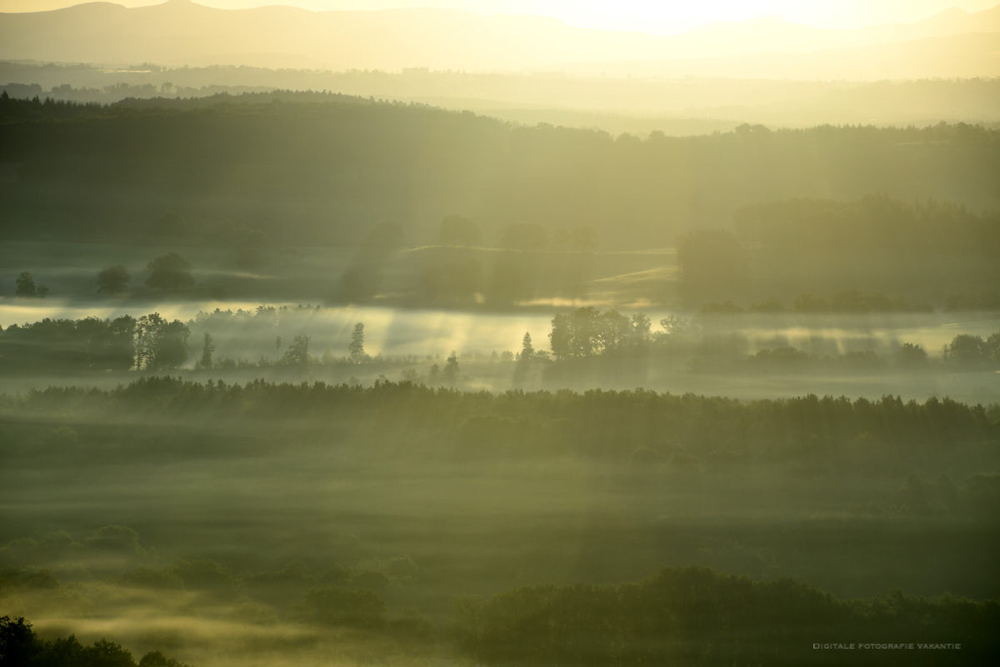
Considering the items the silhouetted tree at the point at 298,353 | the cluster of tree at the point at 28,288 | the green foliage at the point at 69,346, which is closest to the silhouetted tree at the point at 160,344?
the green foliage at the point at 69,346

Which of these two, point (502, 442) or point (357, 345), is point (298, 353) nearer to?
point (357, 345)

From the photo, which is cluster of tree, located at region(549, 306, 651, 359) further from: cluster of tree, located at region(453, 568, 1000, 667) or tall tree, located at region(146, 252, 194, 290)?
tall tree, located at region(146, 252, 194, 290)

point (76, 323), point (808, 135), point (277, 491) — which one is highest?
point (808, 135)

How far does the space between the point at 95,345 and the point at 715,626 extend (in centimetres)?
A: 2391

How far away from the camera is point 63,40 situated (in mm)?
126062

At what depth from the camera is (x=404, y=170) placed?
8475 cm

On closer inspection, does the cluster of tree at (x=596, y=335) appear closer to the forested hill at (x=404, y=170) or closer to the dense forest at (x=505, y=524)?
the dense forest at (x=505, y=524)

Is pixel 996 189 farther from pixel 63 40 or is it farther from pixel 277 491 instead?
pixel 63 40

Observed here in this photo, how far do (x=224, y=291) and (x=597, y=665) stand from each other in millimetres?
38996

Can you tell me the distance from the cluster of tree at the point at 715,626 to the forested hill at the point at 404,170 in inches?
2065

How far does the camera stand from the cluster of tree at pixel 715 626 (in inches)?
486

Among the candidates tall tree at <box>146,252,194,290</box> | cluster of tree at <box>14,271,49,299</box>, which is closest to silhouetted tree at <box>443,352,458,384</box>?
tall tree at <box>146,252,194,290</box>

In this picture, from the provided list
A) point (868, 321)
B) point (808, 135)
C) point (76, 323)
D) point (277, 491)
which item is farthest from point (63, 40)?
point (277, 491)

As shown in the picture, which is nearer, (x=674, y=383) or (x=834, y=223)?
(x=674, y=383)
